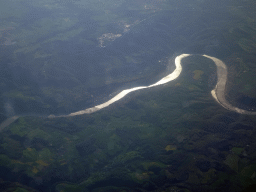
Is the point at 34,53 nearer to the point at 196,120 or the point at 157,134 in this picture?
the point at 157,134

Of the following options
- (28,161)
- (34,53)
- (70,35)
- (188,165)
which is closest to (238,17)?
(70,35)

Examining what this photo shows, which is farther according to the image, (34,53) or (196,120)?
(34,53)

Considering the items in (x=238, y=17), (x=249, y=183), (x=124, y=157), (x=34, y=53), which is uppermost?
(x=238, y=17)

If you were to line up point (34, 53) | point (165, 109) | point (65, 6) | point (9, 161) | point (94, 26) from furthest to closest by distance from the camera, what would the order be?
point (65, 6), point (94, 26), point (34, 53), point (165, 109), point (9, 161)

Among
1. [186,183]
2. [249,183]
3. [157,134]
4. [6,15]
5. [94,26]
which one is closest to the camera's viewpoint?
[249,183]

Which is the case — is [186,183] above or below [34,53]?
below

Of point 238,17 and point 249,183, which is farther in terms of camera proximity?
point 238,17

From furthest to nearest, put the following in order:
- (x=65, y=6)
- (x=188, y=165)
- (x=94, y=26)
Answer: (x=65, y=6), (x=94, y=26), (x=188, y=165)

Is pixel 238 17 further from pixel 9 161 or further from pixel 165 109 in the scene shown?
pixel 9 161

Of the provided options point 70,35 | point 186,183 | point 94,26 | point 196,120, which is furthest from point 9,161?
point 94,26
